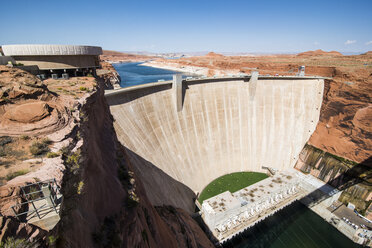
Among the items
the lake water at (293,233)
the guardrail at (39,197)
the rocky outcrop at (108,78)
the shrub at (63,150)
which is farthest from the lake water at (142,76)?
the guardrail at (39,197)

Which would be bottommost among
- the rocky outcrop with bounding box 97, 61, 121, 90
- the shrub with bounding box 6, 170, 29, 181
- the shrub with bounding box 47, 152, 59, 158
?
the rocky outcrop with bounding box 97, 61, 121, 90

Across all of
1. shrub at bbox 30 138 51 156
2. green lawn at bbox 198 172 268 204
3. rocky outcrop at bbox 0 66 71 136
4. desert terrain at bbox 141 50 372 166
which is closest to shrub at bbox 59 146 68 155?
shrub at bbox 30 138 51 156

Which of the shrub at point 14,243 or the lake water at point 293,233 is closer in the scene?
the shrub at point 14,243

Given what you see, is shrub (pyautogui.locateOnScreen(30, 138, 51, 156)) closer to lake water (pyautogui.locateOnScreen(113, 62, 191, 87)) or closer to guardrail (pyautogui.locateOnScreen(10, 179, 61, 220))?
guardrail (pyautogui.locateOnScreen(10, 179, 61, 220))

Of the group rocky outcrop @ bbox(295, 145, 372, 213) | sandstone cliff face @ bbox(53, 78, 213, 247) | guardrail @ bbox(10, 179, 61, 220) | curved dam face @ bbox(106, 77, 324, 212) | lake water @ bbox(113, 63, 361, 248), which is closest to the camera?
guardrail @ bbox(10, 179, 61, 220)

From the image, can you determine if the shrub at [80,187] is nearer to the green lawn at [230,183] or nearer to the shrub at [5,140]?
the shrub at [5,140]

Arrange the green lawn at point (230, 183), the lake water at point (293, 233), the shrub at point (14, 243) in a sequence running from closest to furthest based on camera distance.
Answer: the shrub at point (14, 243) < the lake water at point (293, 233) < the green lawn at point (230, 183)
